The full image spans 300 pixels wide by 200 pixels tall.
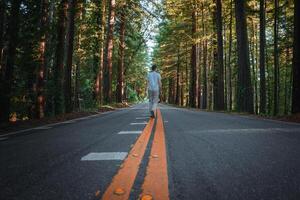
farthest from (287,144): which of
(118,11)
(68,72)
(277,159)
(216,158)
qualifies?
(118,11)

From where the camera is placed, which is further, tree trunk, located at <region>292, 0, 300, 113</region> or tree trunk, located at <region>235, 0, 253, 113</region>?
tree trunk, located at <region>235, 0, 253, 113</region>

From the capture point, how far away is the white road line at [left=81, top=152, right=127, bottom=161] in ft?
12.8

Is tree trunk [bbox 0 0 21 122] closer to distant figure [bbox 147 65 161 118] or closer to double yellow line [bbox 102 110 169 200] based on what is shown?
distant figure [bbox 147 65 161 118]

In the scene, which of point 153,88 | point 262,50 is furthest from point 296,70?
point 262,50

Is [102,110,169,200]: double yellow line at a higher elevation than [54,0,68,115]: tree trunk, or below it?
below

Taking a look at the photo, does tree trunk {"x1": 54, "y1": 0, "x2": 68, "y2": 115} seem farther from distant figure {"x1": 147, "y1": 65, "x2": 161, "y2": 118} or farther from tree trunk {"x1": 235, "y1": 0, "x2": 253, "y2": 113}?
tree trunk {"x1": 235, "y1": 0, "x2": 253, "y2": 113}

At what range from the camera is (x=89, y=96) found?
953 inches

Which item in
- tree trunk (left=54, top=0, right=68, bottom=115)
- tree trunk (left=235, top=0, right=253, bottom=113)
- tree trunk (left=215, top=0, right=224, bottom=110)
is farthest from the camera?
tree trunk (left=215, top=0, right=224, bottom=110)

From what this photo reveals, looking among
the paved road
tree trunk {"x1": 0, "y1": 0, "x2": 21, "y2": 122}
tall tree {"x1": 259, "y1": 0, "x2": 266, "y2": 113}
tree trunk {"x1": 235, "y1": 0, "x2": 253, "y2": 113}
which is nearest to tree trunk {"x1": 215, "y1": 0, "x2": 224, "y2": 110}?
tall tree {"x1": 259, "y1": 0, "x2": 266, "y2": 113}

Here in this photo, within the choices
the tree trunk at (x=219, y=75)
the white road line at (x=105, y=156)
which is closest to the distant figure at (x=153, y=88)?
the white road line at (x=105, y=156)

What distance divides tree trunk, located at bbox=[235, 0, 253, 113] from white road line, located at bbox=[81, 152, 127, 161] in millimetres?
14789

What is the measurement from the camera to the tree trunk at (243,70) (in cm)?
1837

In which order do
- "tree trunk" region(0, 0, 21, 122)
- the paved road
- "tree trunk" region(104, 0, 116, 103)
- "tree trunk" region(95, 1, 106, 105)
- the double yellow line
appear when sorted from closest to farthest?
the double yellow line
the paved road
"tree trunk" region(0, 0, 21, 122)
"tree trunk" region(104, 0, 116, 103)
"tree trunk" region(95, 1, 106, 105)

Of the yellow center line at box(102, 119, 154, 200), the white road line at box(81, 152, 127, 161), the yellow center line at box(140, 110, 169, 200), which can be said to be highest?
the yellow center line at box(140, 110, 169, 200)
